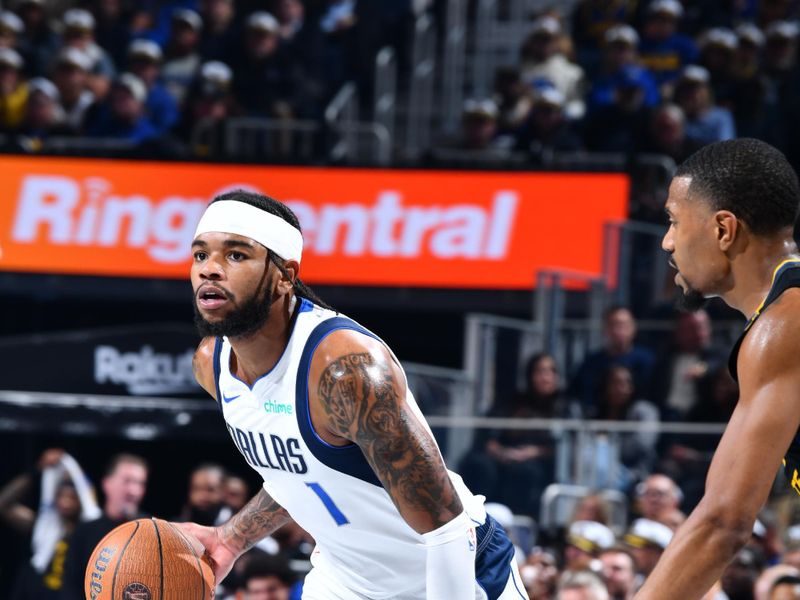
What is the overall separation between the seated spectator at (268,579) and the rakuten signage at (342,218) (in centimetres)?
457

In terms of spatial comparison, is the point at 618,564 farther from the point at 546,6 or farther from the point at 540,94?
the point at 546,6

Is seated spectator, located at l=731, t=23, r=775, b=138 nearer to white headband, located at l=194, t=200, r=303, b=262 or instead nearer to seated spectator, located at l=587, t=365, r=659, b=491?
seated spectator, located at l=587, t=365, r=659, b=491

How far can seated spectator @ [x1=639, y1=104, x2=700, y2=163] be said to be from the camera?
1241 centimetres

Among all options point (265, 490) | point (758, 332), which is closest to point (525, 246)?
point (265, 490)

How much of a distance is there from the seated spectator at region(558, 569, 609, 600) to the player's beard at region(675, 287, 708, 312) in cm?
419

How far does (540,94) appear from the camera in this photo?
13.2 m

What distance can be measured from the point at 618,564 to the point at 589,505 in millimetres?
1089

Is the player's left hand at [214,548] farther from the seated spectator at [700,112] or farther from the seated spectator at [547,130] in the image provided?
the seated spectator at [700,112]

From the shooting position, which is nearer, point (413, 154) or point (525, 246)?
point (525, 246)

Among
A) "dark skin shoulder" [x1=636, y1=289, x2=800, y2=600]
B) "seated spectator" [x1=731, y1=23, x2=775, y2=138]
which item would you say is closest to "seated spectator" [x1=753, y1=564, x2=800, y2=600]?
"dark skin shoulder" [x1=636, y1=289, x2=800, y2=600]

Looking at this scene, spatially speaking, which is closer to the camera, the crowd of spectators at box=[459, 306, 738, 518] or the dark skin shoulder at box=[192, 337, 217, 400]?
the dark skin shoulder at box=[192, 337, 217, 400]

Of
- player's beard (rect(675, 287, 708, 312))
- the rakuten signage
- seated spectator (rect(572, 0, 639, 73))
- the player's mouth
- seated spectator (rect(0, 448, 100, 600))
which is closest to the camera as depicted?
player's beard (rect(675, 287, 708, 312))

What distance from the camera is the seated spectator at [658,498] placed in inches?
365

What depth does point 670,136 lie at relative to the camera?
40.8 ft
